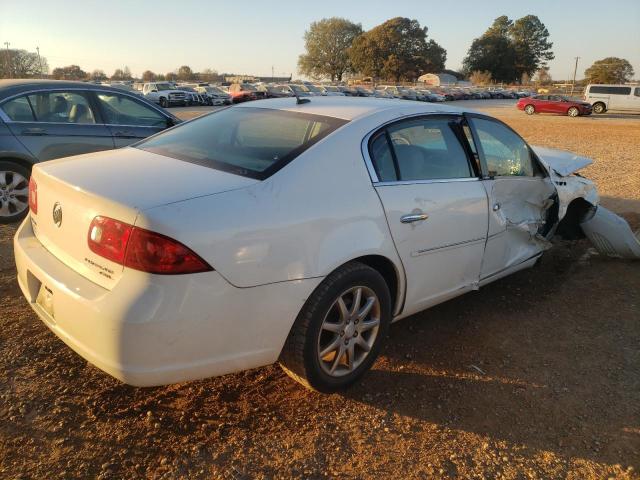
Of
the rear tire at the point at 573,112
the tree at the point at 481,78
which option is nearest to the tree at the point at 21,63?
the rear tire at the point at 573,112

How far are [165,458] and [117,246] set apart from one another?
0.97 m

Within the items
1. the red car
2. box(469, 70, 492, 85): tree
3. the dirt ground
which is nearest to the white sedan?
the dirt ground

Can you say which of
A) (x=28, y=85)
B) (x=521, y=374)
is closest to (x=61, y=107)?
(x=28, y=85)

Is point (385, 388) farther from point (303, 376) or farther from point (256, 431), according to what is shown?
point (256, 431)

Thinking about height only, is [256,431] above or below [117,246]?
below

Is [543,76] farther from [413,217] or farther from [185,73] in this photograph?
[413,217]

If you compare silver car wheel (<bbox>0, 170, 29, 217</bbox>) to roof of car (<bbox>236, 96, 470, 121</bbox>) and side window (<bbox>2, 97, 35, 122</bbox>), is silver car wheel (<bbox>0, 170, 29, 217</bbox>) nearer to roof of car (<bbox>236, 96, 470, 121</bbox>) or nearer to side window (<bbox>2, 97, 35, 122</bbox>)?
side window (<bbox>2, 97, 35, 122</bbox>)

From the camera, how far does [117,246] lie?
219 cm

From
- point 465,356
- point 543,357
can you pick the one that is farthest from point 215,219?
point 543,357

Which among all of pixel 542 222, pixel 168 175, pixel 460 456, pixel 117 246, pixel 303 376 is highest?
pixel 168 175

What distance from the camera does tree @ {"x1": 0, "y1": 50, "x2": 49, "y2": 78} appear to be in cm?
6145

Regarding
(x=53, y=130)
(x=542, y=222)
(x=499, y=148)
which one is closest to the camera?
(x=499, y=148)

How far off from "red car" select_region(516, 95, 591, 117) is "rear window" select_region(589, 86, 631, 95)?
1686 millimetres

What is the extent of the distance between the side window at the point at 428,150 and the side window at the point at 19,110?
4374mm
